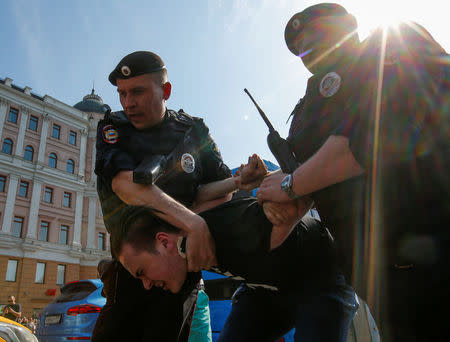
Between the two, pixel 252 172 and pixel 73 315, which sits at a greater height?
pixel 252 172

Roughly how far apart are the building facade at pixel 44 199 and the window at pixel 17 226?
0.21 ft

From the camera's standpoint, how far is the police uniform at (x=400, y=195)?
110 centimetres

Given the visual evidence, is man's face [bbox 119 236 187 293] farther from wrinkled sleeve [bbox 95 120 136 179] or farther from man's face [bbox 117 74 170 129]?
man's face [bbox 117 74 170 129]

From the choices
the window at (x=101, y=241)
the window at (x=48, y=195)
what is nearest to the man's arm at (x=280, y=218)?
the window at (x=48, y=195)

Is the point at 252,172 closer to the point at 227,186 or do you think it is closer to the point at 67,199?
the point at 227,186

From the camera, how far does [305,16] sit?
5.69ft

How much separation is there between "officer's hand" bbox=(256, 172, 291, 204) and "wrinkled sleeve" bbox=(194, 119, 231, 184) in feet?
2.96

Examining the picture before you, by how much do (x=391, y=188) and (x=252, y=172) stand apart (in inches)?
31.2

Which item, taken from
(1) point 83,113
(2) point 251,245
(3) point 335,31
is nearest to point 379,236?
(2) point 251,245

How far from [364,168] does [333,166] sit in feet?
0.33

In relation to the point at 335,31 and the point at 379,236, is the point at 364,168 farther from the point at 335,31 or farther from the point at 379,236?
the point at 335,31

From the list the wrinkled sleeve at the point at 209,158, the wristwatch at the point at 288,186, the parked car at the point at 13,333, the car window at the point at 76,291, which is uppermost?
the wrinkled sleeve at the point at 209,158

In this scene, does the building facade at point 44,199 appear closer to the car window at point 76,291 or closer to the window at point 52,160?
the window at point 52,160

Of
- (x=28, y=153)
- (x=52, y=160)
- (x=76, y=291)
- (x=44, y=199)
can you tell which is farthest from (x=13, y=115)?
(x=76, y=291)
